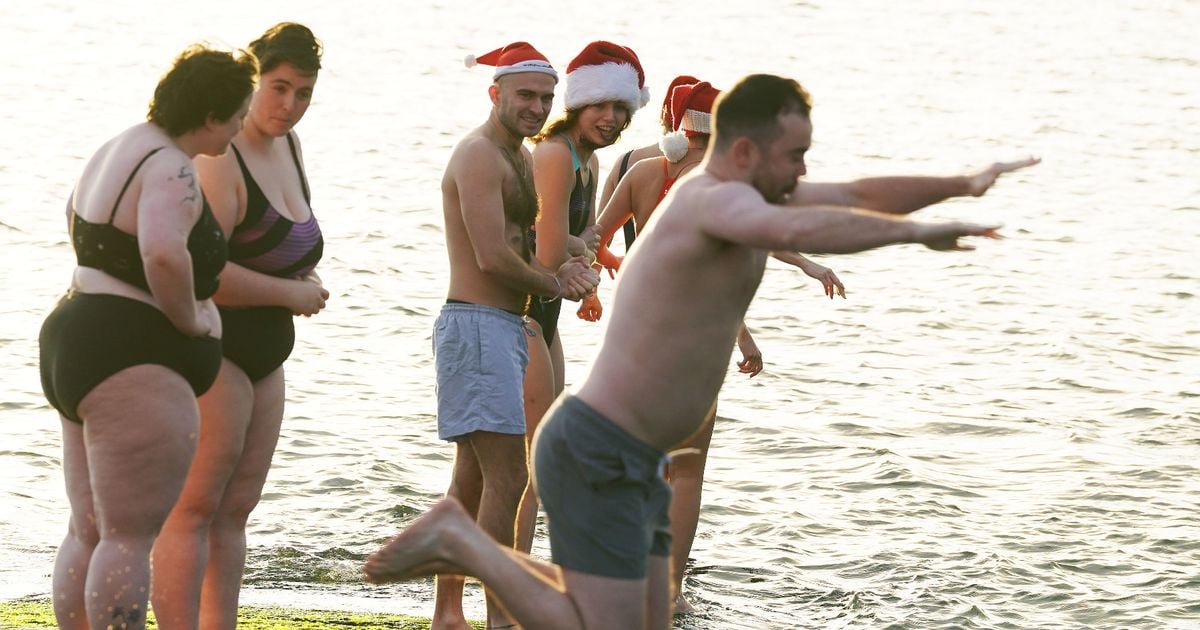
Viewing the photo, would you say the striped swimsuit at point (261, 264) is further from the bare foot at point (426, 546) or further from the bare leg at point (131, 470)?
the bare foot at point (426, 546)

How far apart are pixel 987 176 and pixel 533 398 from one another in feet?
8.38

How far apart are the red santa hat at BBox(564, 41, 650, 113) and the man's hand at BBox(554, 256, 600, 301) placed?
2.33ft

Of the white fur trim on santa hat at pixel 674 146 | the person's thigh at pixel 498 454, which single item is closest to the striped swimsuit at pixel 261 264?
the person's thigh at pixel 498 454

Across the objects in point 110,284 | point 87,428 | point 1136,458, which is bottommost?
point 1136,458

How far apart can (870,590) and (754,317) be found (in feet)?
26.0

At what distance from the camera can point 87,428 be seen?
4738 millimetres

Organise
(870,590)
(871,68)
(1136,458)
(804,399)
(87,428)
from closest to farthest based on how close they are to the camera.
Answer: (87,428), (870,590), (1136,458), (804,399), (871,68)

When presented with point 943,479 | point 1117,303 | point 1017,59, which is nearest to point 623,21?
point 1017,59

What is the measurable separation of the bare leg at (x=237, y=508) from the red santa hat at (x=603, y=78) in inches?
75.0

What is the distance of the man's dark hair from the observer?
451 centimetres

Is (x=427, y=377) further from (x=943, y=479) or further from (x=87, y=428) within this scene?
(x=87, y=428)

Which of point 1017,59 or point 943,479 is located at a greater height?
point 1017,59

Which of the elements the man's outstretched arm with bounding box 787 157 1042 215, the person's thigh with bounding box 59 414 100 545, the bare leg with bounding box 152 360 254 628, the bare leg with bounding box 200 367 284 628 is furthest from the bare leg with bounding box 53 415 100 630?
the man's outstretched arm with bounding box 787 157 1042 215

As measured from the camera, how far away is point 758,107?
178 inches
